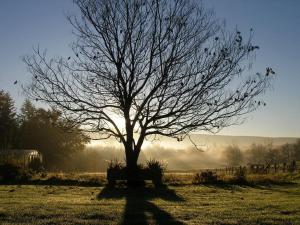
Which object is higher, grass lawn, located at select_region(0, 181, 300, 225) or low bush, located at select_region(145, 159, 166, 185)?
low bush, located at select_region(145, 159, 166, 185)

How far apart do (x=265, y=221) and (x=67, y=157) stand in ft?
199

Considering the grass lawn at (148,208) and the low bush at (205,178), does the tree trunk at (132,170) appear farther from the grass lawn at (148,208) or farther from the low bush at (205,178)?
the grass lawn at (148,208)

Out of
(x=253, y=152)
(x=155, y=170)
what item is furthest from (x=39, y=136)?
(x=253, y=152)

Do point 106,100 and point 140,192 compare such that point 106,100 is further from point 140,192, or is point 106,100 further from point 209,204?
point 209,204

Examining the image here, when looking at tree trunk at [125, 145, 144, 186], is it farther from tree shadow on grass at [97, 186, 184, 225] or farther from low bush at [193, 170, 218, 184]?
low bush at [193, 170, 218, 184]

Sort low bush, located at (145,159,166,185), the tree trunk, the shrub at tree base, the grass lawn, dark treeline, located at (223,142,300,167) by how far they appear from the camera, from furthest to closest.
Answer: dark treeline, located at (223,142,300,167) → low bush, located at (145,159,166,185) → the shrub at tree base → the tree trunk → the grass lawn

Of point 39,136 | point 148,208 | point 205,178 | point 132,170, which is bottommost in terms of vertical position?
point 148,208

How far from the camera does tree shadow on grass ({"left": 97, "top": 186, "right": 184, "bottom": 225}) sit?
11.8m

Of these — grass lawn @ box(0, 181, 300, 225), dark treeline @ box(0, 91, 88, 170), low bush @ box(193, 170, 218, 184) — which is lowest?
grass lawn @ box(0, 181, 300, 225)

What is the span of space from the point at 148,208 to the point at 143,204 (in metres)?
1.14

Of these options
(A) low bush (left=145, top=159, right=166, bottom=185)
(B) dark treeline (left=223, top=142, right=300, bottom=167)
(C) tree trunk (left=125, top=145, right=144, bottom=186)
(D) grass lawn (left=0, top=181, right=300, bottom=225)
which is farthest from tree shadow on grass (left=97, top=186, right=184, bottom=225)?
(B) dark treeline (left=223, top=142, right=300, bottom=167)

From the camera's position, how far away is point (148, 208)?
1399cm

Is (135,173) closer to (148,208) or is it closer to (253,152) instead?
(148,208)

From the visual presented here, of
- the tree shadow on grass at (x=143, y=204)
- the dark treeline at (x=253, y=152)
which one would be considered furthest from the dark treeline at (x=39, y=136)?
the tree shadow on grass at (x=143, y=204)
